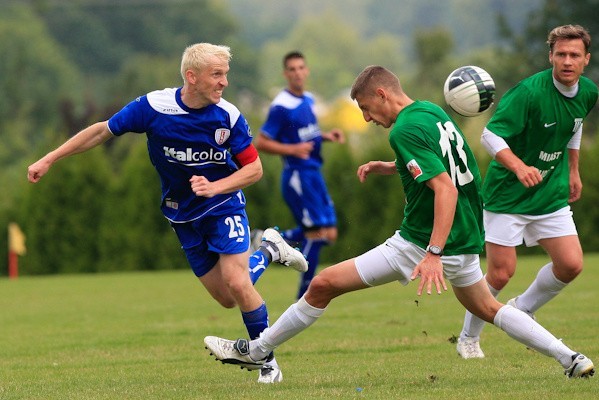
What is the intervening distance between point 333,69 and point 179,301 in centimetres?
11353

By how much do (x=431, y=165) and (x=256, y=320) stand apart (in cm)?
189

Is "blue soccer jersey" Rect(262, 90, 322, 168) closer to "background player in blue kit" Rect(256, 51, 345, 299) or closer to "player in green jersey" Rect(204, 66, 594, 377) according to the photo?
"background player in blue kit" Rect(256, 51, 345, 299)

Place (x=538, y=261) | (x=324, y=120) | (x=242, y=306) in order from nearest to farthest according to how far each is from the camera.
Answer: (x=242, y=306), (x=538, y=261), (x=324, y=120)

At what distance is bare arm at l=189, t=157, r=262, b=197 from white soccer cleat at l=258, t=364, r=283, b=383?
1205 millimetres

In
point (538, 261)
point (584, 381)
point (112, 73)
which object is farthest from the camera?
point (112, 73)

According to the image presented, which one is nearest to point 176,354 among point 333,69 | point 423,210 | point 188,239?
point 188,239

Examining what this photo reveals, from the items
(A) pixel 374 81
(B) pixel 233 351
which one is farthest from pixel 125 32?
(A) pixel 374 81

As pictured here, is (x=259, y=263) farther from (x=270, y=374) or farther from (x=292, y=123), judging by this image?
(x=292, y=123)

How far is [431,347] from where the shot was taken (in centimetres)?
942

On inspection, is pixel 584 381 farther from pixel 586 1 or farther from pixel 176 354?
pixel 586 1

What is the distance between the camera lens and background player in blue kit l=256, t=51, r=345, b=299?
1343 cm

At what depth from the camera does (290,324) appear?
24.1ft

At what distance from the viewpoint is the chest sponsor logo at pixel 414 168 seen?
262 inches

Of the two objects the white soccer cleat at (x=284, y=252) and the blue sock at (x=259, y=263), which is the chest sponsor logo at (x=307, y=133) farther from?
the blue sock at (x=259, y=263)
